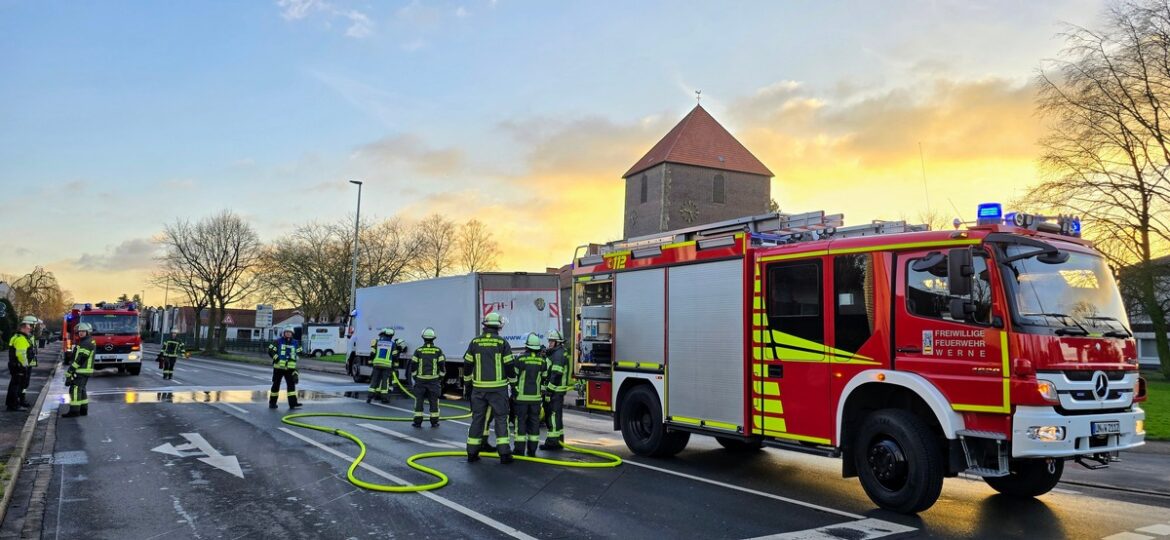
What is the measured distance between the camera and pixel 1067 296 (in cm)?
681

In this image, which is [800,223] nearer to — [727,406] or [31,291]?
[727,406]

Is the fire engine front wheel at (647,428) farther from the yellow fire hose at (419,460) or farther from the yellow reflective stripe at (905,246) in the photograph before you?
the yellow reflective stripe at (905,246)

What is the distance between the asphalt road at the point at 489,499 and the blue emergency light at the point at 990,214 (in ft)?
8.96

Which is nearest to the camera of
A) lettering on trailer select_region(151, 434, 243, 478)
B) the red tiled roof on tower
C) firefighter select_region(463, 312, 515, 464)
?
lettering on trailer select_region(151, 434, 243, 478)

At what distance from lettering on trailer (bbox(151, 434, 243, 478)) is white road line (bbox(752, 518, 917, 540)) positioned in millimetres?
5974

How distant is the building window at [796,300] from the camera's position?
7984 millimetres

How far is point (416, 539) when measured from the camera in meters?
5.96

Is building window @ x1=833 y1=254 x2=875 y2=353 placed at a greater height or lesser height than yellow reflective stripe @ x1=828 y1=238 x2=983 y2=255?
lesser

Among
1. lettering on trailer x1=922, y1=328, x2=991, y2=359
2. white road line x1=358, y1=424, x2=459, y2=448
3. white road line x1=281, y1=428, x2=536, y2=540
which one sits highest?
lettering on trailer x1=922, y1=328, x2=991, y2=359

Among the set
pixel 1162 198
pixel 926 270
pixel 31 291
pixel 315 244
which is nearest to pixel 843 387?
pixel 926 270

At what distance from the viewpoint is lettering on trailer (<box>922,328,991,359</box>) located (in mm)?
6578

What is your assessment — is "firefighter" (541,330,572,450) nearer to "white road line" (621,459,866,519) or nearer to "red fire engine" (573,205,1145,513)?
"white road line" (621,459,866,519)

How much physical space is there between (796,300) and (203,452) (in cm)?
782

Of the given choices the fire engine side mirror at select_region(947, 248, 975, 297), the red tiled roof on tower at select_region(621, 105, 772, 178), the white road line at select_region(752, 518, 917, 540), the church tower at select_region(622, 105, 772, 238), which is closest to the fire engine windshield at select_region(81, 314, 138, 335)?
the white road line at select_region(752, 518, 917, 540)
